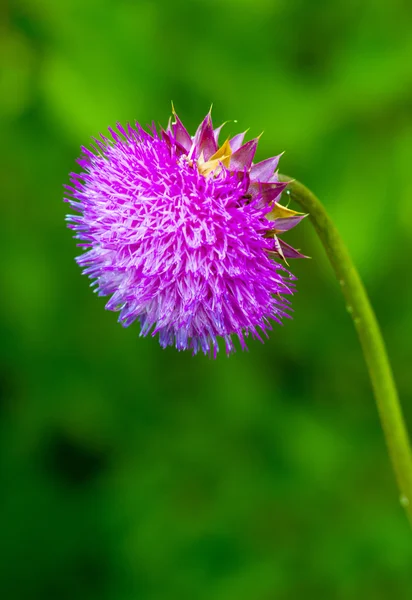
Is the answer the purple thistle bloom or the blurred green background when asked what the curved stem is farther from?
the blurred green background

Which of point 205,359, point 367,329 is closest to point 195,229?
point 367,329

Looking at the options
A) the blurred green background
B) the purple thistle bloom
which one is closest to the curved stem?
the purple thistle bloom

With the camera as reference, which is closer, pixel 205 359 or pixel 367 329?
pixel 367 329

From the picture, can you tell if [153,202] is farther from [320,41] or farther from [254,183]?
[320,41]

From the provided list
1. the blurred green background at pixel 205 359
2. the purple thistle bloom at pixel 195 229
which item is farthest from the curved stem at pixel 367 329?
the blurred green background at pixel 205 359

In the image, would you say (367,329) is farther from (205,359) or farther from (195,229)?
(205,359)

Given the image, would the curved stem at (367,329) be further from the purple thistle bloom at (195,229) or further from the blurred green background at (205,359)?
the blurred green background at (205,359)
